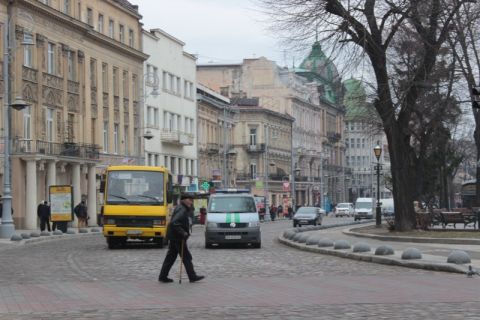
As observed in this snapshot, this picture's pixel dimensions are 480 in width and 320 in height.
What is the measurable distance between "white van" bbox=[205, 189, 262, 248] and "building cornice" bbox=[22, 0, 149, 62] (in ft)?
84.6

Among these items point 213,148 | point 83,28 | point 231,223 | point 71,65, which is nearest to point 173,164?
point 213,148

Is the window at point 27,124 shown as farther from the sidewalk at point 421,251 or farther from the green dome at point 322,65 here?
the sidewalk at point 421,251

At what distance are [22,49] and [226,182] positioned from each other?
1795 inches

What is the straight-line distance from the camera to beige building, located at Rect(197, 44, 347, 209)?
120125 millimetres

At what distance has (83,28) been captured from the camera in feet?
198

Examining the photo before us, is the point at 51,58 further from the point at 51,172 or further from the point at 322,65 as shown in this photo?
Result: the point at 322,65

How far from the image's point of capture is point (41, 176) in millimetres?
55094

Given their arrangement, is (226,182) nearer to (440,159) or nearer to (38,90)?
(440,159)

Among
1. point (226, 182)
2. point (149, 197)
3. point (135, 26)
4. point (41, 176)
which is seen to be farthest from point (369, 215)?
point (149, 197)

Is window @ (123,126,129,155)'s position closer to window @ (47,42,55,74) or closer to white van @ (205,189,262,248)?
window @ (47,42,55,74)

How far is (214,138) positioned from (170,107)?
16435 millimetres

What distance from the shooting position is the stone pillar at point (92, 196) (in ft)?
203

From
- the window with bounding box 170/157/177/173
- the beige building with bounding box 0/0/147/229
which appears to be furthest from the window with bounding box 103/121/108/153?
the window with bounding box 170/157/177/173

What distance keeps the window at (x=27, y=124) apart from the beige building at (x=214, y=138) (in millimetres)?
35613
